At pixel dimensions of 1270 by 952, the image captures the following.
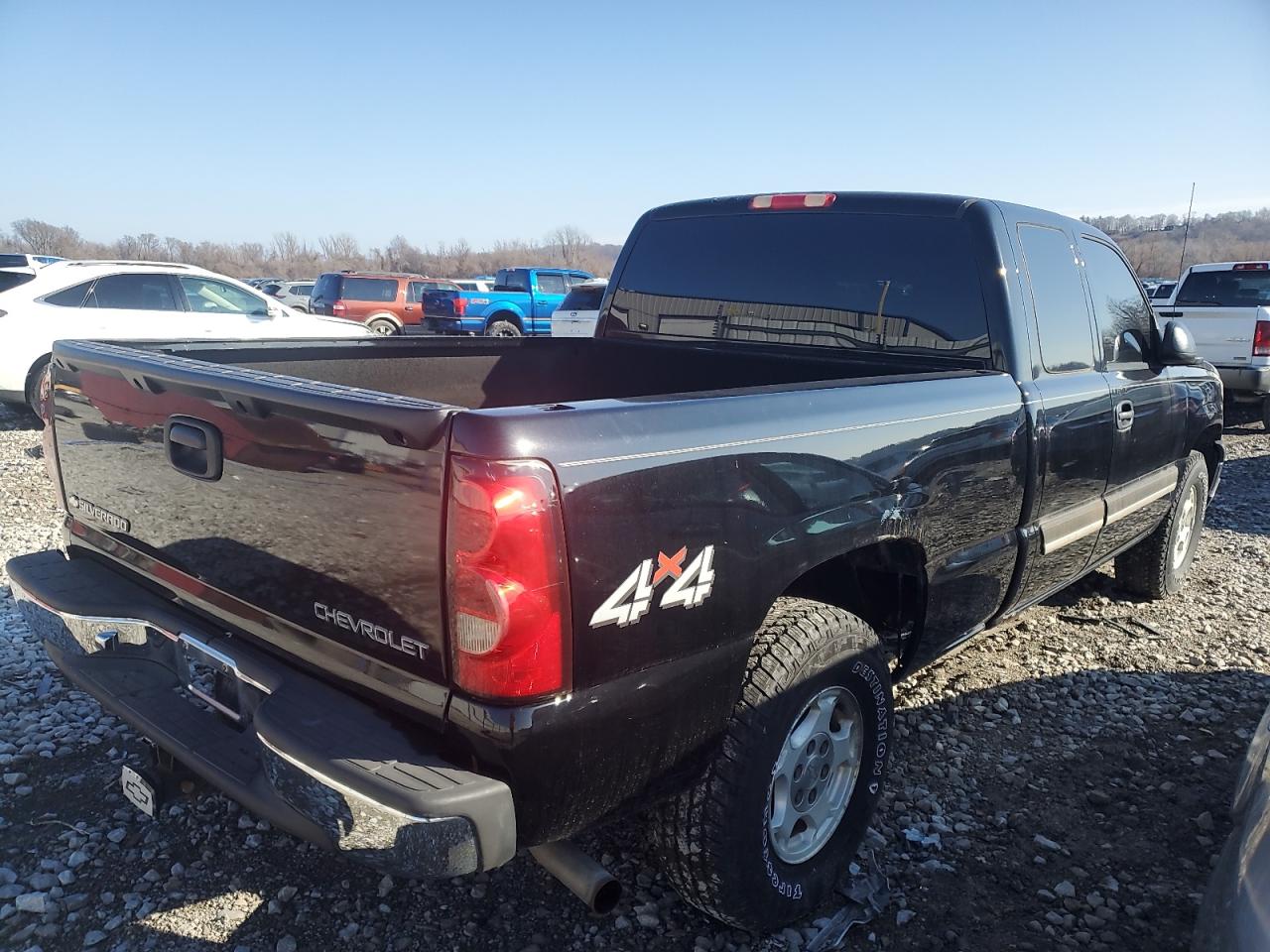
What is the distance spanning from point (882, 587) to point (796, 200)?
172cm

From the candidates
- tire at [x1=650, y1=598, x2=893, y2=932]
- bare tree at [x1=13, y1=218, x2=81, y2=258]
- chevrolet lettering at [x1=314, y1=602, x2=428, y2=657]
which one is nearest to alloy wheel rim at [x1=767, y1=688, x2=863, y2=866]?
tire at [x1=650, y1=598, x2=893, y2=932]

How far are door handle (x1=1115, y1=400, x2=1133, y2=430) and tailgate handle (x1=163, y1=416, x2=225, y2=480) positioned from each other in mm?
3508

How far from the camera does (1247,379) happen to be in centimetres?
1035

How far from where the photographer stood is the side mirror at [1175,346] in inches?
163

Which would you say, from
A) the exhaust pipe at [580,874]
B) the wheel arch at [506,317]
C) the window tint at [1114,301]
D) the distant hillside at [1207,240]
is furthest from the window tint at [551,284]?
the distant hillside at [1207,240]

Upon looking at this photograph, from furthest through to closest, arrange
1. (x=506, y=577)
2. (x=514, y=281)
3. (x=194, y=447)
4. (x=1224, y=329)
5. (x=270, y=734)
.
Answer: (x=514, y=281), (x=1224, y=329), (x=194, y=447), (x=270, y=734), (x=506, y=577)

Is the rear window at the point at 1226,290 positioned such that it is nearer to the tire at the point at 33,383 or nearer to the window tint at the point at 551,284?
the tire at the point at 33,383

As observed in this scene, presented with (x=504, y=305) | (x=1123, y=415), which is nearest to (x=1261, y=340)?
(x=1123, y=415)

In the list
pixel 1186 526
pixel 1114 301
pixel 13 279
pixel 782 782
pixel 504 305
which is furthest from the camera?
pixel 504 305

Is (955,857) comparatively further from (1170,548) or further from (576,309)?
(576,309)

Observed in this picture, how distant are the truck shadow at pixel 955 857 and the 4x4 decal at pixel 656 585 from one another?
0.76 metres

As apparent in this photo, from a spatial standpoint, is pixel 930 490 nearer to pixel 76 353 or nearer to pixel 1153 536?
pixel 76 353

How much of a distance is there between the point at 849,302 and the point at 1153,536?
269 cm

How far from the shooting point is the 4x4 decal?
1.77 m
